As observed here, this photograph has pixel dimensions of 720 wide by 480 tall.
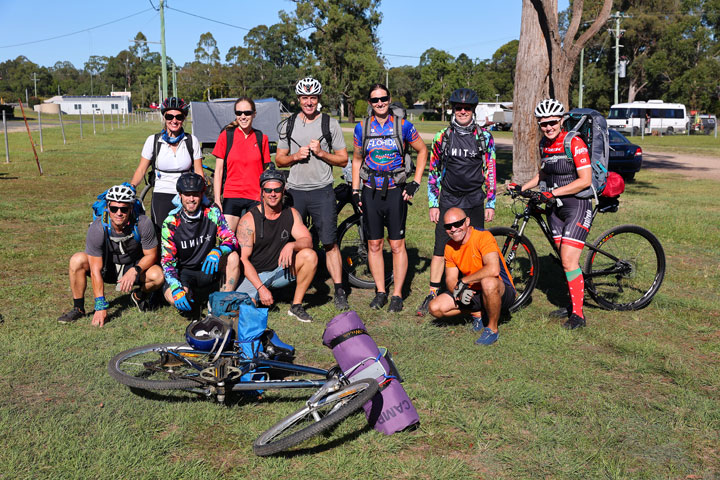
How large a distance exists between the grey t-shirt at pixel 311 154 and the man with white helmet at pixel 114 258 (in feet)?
4.68

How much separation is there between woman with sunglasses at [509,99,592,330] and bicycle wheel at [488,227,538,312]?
32cm

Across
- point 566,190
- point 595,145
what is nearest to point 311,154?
point 566,190

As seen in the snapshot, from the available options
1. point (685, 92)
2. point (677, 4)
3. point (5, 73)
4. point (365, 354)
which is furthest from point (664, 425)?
point (5, 73)

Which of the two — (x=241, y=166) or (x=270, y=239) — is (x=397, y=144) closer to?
(x=270, y=239)

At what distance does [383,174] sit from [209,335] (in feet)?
8.13

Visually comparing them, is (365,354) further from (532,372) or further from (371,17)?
(371,17)

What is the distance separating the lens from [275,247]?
19.6 ft

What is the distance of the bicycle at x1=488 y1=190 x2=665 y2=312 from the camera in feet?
19.6

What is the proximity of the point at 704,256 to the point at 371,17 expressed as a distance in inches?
2522

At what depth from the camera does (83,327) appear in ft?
18.3

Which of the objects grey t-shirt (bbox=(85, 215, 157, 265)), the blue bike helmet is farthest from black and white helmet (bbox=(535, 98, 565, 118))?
grey t-shirt (bbox=(85, 215, 157, 265))

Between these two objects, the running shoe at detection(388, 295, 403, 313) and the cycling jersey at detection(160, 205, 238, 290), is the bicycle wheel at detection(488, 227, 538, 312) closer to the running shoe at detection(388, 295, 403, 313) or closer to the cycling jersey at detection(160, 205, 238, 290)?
the running shoe at detection(388, 295, 403, 313)

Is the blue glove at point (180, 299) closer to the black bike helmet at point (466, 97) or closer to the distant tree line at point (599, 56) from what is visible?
the black bike helmet at point (466, 97)

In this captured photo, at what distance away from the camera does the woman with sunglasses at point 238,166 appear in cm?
634
